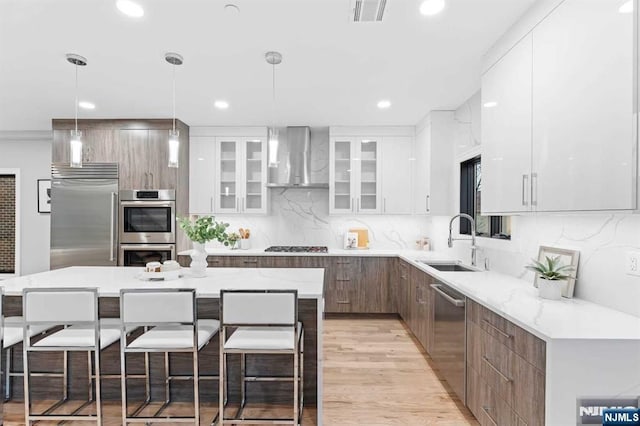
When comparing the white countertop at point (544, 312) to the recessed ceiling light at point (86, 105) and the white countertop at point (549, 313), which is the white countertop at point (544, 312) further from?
the recessed ceiling light at point (86, 105)

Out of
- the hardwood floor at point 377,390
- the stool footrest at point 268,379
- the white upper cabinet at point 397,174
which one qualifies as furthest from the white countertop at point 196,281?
the white upper cabinet at point 397,174

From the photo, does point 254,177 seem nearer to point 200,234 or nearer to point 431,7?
point 200,234

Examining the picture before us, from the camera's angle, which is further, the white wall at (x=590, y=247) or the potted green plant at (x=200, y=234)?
the potted green plant at (x=200, y=234)

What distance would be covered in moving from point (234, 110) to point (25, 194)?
159 inches

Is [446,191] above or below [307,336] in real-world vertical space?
above

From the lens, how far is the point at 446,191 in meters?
4.14

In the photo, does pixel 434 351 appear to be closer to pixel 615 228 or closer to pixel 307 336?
pixel 307 336

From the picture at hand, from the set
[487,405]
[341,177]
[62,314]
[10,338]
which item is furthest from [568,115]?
[10,338]

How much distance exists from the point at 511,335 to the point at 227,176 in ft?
13.4

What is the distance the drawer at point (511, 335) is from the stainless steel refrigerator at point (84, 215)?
14.2 feet

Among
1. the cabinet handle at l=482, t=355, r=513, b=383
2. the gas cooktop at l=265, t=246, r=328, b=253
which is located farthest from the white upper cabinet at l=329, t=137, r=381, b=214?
the cabinet handle at l=482, t=355, r=513, b=383

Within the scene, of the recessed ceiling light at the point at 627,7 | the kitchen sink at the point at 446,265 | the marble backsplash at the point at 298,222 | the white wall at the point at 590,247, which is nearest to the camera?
the recessed ceiling light at the point at 627,7

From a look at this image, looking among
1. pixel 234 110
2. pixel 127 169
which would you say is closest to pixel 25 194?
pixel 127 169

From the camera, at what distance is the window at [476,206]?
3111 millimetres
